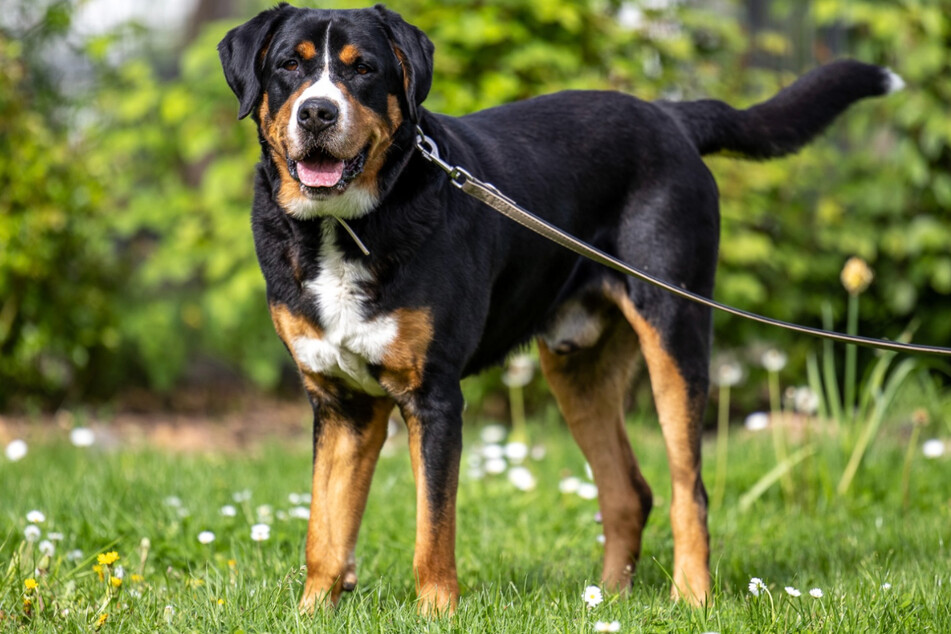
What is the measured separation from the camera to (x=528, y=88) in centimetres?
704

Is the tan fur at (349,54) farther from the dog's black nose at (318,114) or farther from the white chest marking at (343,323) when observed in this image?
the white chest marking at (343,323)

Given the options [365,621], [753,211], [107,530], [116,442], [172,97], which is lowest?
[116,442]

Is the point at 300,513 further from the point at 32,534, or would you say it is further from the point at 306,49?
the point at 306,49

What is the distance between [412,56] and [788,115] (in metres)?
1.74

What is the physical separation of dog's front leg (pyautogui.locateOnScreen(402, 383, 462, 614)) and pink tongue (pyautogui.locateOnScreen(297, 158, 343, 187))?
689 millimetres

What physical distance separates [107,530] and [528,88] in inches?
157

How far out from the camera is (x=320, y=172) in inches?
125

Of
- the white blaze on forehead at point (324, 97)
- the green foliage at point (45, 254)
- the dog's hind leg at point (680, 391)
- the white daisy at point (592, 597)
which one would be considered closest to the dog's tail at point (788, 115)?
the dog's hind leg at point (680, 391)

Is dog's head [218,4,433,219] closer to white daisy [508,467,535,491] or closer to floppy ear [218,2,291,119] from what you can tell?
floppy ear [218,2,291,119]

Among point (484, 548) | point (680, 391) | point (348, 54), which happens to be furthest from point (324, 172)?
point (484, 548)

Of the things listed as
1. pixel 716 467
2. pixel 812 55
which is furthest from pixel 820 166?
pixel 716 467

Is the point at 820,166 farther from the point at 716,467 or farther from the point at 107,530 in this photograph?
the point at 107,530

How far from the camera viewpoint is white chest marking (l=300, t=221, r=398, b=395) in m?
3.24

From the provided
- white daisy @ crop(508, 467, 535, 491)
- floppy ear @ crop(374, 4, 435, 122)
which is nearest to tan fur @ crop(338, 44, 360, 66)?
floppy ear @ crop(374, 4, 435, 122)
